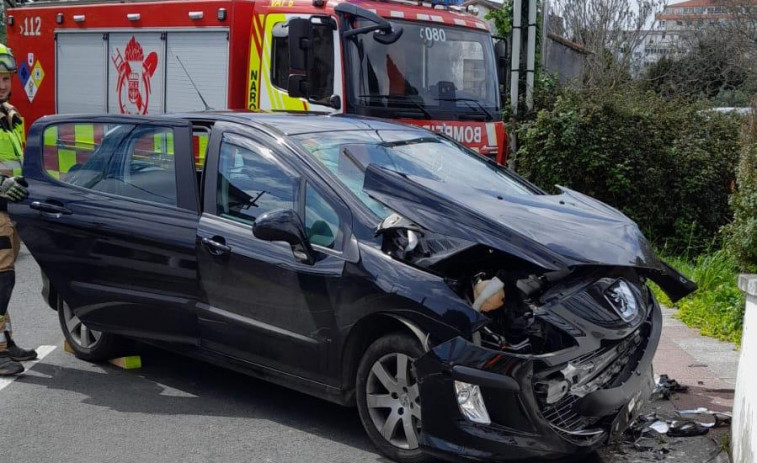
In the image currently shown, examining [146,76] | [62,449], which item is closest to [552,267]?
[62,449]

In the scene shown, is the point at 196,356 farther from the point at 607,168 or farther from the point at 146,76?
the point at 146,76

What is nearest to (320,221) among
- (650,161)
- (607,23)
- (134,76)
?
(650,161)

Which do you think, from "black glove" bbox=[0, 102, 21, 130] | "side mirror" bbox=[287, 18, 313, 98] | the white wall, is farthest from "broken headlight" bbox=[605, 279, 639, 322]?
"side mirror" bbox=[287, 18, 313, 98]

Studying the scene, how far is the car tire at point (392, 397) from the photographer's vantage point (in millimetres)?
4523

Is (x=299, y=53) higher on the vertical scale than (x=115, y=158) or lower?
higher

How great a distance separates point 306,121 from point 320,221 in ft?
3.22

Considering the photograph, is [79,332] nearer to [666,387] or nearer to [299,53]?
[666,387]

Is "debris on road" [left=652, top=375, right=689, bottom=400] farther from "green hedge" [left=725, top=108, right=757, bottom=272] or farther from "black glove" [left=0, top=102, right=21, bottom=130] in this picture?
"black glove" [left=0, top=102, right=21, bottom=130]

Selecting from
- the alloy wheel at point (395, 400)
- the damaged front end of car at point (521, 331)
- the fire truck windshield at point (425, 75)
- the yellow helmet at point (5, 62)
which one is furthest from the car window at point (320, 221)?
the fire truck windshield at point (425, 75)

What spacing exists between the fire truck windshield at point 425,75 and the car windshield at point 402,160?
4.03m

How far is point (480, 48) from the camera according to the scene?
11.2 m

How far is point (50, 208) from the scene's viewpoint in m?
6.09

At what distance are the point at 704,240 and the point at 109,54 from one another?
812 cm

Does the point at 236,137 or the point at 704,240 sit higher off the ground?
the point at 236,137
